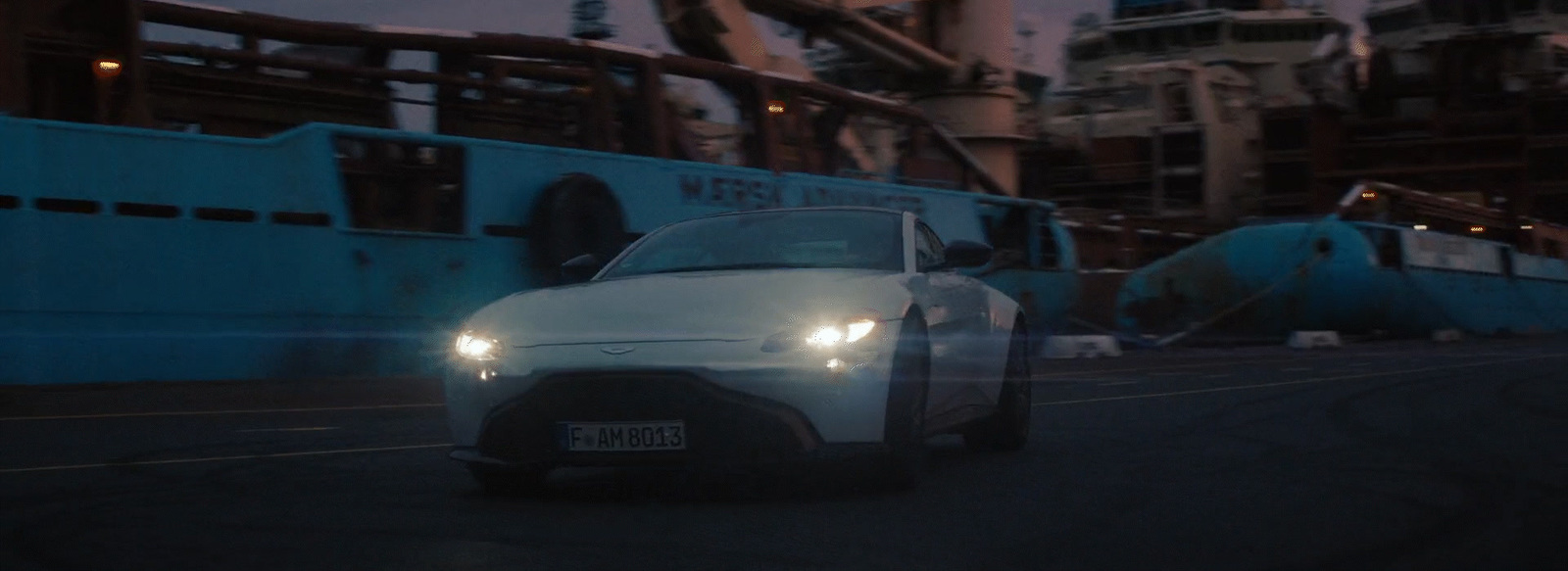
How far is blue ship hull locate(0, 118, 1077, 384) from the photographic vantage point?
13695mm

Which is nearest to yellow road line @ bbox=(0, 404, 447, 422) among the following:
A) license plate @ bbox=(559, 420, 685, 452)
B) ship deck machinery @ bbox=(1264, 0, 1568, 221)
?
license plate @ bbox=(559, 420, 685, 452)

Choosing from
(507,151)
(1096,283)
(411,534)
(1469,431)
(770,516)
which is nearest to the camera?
(411,534)

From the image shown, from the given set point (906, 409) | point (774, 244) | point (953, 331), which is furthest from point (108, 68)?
point (906, 409)

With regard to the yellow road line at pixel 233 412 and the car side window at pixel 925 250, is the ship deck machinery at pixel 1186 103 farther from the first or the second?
the car side window at pixel 925 250

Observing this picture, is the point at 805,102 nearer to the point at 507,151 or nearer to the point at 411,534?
the point at 507,151

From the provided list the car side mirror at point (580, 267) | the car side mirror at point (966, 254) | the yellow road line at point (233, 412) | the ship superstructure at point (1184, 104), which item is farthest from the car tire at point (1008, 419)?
the ship superstructure at point (1184, 104)

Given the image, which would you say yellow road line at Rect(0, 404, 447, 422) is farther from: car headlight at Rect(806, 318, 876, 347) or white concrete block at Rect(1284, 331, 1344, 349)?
white concrete block at Rect(1284, 331, 1344, 349)

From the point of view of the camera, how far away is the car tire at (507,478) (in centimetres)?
711

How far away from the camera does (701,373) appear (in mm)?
6785

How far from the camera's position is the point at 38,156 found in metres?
13.8

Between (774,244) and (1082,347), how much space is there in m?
17.5

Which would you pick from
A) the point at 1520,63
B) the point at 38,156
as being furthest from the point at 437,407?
the point at 1520,63

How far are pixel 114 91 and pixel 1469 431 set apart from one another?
11371 mm

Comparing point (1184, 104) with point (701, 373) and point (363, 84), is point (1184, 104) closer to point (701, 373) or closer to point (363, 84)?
point (363, 84)
